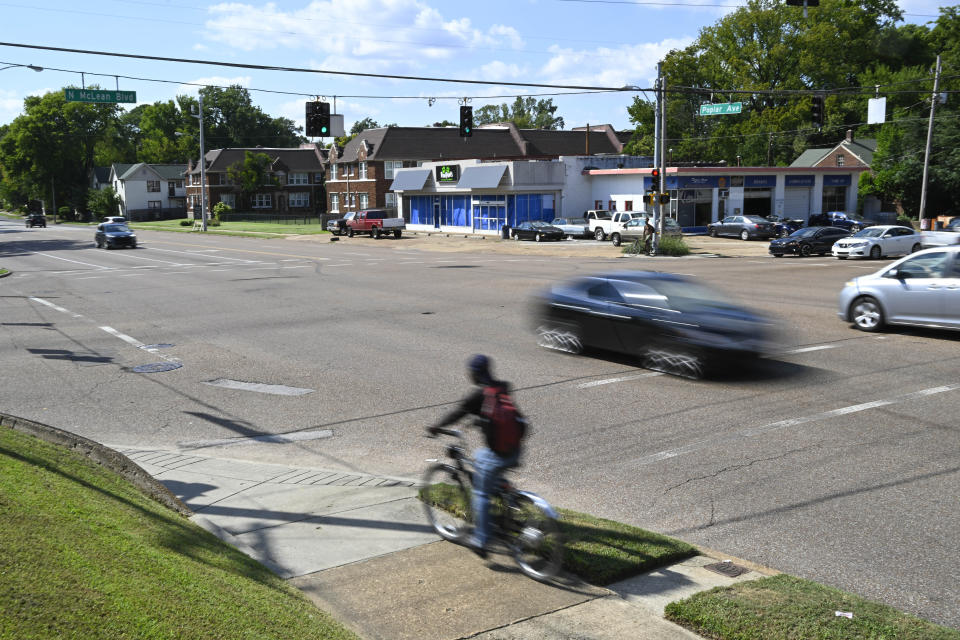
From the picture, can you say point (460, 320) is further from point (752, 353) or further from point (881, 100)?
point (881, 100)

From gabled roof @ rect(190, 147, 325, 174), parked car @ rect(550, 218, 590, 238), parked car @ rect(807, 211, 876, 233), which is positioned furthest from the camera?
gabled roof @ rect(190, 147, 325, 174)

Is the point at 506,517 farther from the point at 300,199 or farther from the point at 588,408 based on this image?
the point at 300,199

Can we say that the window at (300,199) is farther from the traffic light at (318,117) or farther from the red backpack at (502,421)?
the red backpack at (502,421)

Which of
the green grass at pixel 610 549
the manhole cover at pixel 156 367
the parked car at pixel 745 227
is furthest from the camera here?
the parked car at pixel 745 227

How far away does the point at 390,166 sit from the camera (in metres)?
81.3

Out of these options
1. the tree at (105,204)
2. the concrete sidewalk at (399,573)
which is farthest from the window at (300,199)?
the concrete sidewalk at (399,573)

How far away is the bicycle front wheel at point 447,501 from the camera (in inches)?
262

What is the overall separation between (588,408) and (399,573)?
17.5ft

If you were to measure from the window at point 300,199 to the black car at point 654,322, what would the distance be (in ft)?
313

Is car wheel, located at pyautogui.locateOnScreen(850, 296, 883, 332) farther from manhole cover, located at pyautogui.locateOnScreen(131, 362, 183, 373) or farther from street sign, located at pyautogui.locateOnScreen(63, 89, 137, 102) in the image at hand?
street sign, located at pyautogui.locateOnScreen(63, 89, 137, 102)

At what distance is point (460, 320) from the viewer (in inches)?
736

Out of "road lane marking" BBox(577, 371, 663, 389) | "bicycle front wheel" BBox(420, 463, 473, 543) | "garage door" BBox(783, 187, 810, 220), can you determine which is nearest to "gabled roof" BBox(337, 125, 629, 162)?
"garage door" BBox(783, 187, 810, 220)

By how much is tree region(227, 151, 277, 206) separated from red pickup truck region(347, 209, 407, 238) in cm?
3548

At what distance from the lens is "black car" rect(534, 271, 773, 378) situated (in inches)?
482
